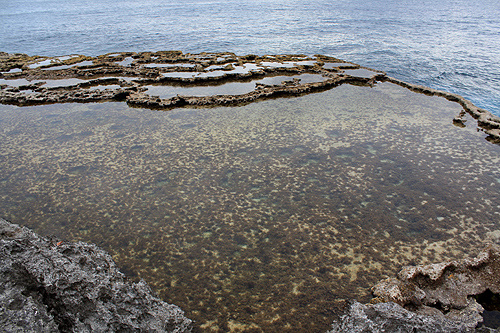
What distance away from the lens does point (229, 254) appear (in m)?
2.44

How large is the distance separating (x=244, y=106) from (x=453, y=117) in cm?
375

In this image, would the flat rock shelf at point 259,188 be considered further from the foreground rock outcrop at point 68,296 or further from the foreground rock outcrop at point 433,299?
the foreground rock outcrop at point 68,296

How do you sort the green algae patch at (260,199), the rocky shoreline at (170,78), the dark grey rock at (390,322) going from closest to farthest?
the dark grey rock at (390,322), the green algae patch at (260,199), the rocky shoreline at (170,78)

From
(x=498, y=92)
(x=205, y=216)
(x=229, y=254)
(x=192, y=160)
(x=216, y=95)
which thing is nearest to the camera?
(x=229, y=254)

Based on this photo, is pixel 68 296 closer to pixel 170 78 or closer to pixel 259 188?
pixel 259 188

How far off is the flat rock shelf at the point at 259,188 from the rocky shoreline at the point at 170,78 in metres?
0.09

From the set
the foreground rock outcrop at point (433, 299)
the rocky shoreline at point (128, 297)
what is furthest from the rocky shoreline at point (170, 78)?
the rocky shoreline at point (128, 297)

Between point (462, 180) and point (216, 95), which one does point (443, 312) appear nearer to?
point (462, 180)

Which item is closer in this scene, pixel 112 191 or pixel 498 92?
pixel 112 191

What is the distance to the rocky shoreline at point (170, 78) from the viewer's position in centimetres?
574

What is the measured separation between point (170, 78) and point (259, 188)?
5177 mm

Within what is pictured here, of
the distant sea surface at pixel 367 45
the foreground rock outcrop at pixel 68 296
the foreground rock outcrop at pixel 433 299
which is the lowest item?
the foreground rock outcrop at pixel 433 299

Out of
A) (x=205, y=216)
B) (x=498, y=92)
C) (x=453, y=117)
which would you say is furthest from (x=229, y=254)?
(x=498, y=92)

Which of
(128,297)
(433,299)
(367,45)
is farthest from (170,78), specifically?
(367,45)
